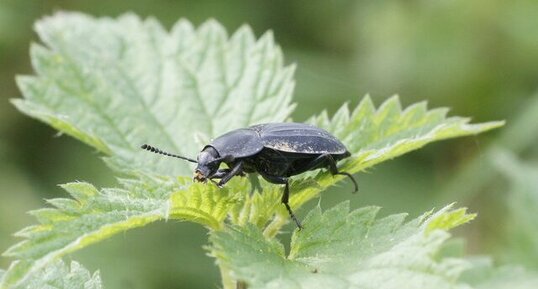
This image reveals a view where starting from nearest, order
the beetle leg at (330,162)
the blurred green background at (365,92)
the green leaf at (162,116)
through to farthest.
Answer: the green leaf at (162,116)
the beetle leg at (330,162)
the blurred green background at (365,92)

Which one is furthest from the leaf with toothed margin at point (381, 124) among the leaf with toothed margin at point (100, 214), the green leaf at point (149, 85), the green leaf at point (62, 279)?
the green leaf at point (62, 279)

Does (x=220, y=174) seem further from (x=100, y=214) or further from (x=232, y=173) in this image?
(x=100, y=214)

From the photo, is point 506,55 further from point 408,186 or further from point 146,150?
point 146,150

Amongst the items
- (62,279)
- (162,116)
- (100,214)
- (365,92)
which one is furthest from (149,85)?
(365,92)

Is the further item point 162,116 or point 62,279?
point 162,116

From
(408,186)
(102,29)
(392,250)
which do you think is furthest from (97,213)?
(408,186)

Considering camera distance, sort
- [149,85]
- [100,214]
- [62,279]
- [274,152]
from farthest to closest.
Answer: [149,85], [274,152], [62,279], [100,214]

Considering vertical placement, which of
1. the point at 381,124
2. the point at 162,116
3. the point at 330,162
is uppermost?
the point at 162,116

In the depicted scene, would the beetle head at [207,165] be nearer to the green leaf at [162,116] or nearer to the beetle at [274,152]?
the beetle at [274,152]
